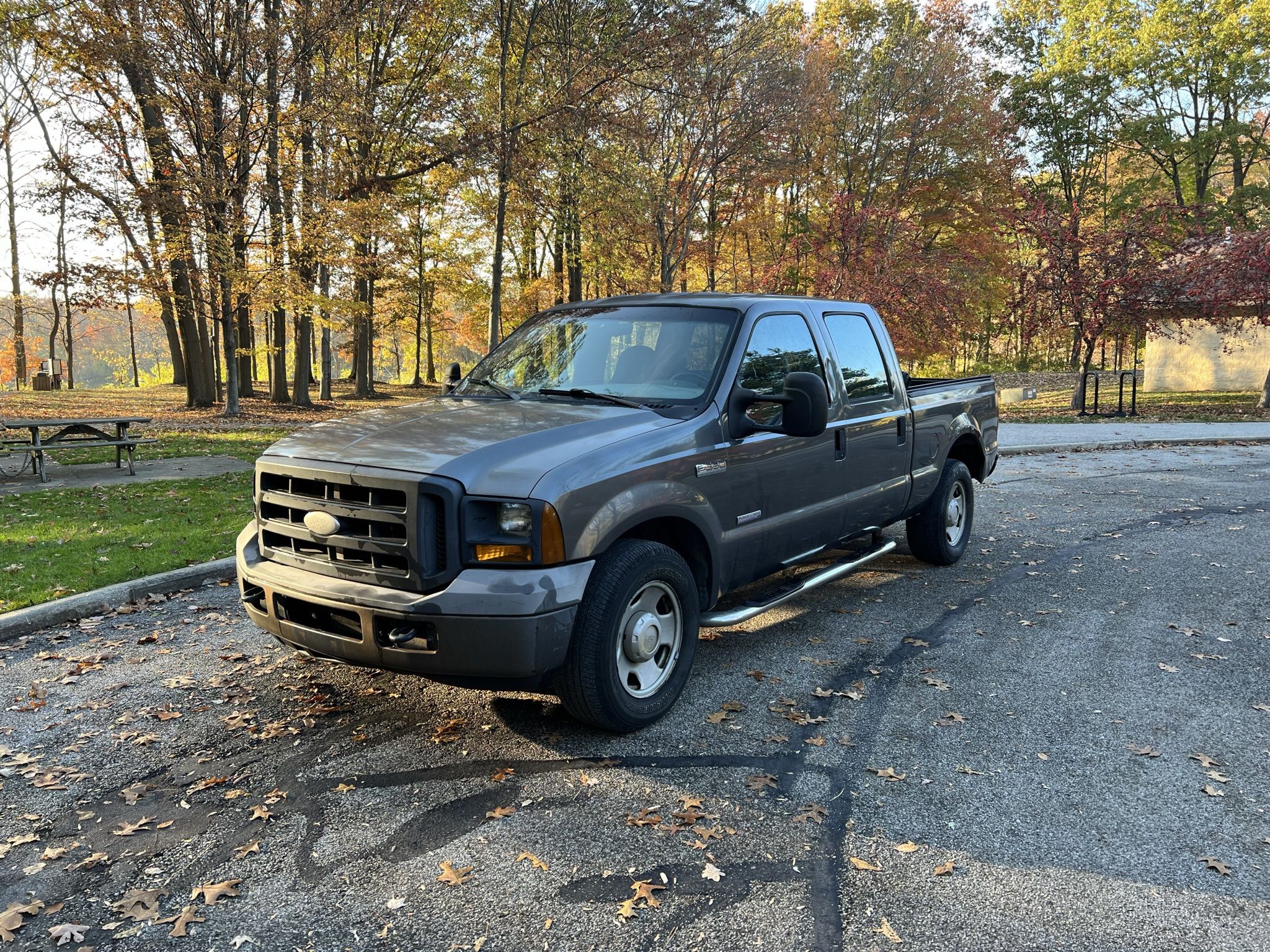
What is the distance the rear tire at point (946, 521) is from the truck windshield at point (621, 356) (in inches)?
117

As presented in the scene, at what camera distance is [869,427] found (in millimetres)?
5676

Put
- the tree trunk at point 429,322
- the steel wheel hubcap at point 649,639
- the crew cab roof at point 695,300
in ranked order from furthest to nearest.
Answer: the tree trunk at point 429,322, the crew cab roof at point 695,300, the steel wheel hubcap at point 649,639

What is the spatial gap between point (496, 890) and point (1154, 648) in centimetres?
432

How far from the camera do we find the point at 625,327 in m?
4.94

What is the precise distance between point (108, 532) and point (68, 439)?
4.54 metres

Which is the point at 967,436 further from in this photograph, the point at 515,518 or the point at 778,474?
the point at 515,518

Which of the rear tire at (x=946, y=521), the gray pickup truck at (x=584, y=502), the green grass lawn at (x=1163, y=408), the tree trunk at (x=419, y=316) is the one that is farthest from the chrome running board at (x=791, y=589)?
the tree trunk at (x=419, y=316)

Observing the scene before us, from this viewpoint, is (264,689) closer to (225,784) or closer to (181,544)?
(225,784)

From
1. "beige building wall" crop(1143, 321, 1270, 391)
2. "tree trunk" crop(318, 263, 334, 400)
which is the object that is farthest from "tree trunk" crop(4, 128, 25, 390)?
"beige building wall" crop(1143, 321, 1270, 391)

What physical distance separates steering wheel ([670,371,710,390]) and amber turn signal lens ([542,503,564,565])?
4.46 feet

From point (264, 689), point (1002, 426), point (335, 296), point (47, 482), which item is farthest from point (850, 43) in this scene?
point (264, 689)

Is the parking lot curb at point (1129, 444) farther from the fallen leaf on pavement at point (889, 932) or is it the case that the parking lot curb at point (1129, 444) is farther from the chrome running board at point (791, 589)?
the fallen leaf on pavement at point (889, 932)

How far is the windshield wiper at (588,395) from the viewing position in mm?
4383

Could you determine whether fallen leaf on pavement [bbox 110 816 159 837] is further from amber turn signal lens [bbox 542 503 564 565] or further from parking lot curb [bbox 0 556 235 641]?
parking lot curb [bbox 0 556 235 641]
